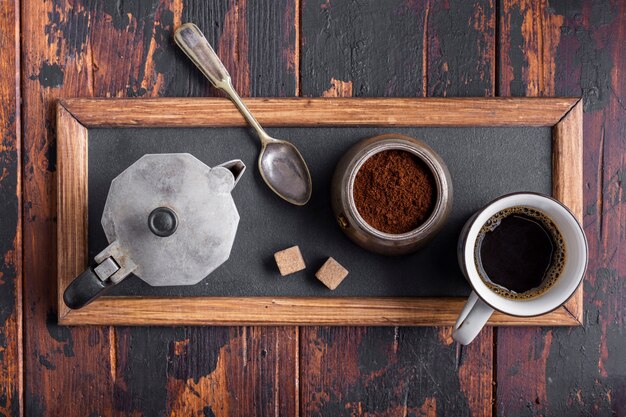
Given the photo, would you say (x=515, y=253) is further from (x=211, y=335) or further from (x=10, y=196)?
(x=10, y=196)

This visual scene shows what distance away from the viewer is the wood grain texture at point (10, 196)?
0.86 metres

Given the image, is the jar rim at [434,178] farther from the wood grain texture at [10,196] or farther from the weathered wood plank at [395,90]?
the wood grain texture at [10,196]

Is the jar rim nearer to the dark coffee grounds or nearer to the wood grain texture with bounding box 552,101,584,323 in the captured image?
the dark coffee grounds

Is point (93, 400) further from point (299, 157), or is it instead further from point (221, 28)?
point (221, 28)

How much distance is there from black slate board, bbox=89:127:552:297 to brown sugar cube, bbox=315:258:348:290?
0.02 m

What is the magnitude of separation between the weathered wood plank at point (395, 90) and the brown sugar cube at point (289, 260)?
0.36 ft

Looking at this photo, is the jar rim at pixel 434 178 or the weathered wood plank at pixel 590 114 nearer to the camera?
the jar rim at pixel 434 178

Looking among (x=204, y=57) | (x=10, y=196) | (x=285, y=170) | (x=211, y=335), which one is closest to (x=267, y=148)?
(x=285, y=170)

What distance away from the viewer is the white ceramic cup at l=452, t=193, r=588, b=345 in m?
0.73

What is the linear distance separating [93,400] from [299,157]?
514mm

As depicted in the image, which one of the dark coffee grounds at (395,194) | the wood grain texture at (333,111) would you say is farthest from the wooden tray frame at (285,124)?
the dark coffee grounds at (395,194)

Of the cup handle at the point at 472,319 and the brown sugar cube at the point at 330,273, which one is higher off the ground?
the brown sugar cube at the point at 330,273

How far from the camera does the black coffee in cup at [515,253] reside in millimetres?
778

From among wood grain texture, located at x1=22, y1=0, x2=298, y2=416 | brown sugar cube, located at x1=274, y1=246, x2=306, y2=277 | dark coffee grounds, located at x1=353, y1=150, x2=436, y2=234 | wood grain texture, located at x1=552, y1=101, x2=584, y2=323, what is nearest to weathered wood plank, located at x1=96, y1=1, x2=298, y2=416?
wood grain texture, located at x1=22, y1=0, x2=298, y2=416
